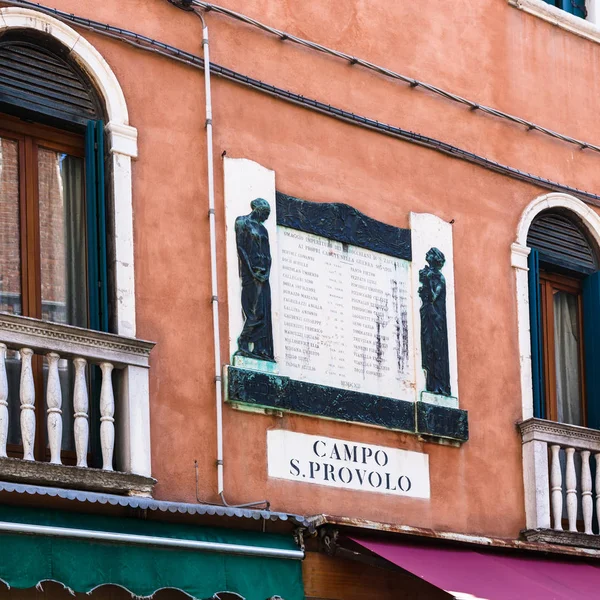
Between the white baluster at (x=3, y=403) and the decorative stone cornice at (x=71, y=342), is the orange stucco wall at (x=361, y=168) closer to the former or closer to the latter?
the decorative stone cornice at (x=71, y=342)

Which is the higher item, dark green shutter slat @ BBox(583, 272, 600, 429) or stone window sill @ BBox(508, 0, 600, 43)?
stone window sill @ BBox(508, 0, 600, 43)

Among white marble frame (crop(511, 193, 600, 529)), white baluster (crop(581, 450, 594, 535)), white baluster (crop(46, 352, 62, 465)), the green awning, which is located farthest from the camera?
white baluster (crop(581, 450, 594, 535))

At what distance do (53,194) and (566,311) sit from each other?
15.5ft

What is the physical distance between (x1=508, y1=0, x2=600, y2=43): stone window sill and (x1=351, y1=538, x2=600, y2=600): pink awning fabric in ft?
14.5

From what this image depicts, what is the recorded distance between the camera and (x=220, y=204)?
11.0 metres

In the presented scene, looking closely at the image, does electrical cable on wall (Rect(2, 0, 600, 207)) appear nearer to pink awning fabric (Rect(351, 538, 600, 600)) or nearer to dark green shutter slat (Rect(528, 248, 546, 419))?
dark green shutter slat (Rect(528, 248, 546, 419))

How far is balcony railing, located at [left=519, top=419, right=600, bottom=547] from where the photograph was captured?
40.0 ft

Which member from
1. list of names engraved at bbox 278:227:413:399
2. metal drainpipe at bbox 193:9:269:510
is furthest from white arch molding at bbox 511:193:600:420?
metal drainpipe at bbox 193:9:269:510

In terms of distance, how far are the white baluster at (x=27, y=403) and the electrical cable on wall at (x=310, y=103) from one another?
2.22 meters

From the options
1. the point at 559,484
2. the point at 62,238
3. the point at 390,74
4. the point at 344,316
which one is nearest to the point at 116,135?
the point at 62,238

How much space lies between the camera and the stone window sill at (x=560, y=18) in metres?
13.5

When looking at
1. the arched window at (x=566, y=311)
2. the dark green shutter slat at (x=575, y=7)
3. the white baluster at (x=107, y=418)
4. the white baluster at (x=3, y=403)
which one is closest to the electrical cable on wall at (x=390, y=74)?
the arched window at (x=566, y=311)

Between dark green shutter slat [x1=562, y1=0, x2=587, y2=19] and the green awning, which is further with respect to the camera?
dark green shutter slat [x1=562, y1=0, x2=587, y2=19]

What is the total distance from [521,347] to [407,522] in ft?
6.16
